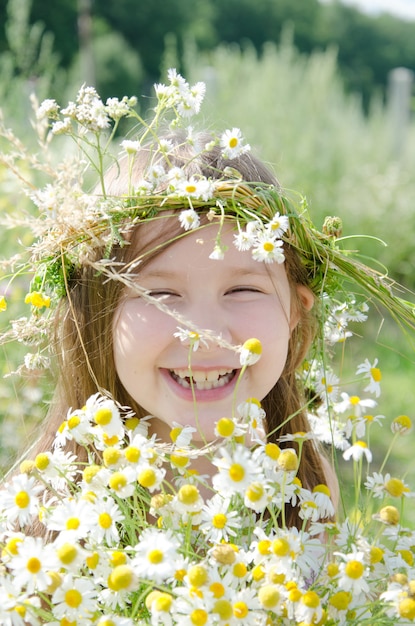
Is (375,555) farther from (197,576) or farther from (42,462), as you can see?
(42,462)

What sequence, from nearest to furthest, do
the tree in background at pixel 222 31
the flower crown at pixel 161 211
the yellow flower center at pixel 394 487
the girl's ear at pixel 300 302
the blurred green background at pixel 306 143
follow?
1. the yellow flower center at pixel 394 487
2. the flower crown at pixel 161 211
3. the girl's ear at pixel 300 302
4. the blurred green background at pixel 306 143
5. the tree in background at pixel 222 31

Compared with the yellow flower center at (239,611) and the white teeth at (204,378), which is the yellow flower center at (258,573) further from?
the white teeth at (204,378)

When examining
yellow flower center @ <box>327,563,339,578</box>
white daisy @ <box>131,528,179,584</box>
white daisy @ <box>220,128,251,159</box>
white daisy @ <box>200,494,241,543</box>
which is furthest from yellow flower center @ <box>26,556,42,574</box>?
white daisy @ <box>220,128,251,159</box>

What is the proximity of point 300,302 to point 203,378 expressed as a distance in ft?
1.03

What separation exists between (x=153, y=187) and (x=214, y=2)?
48.7m

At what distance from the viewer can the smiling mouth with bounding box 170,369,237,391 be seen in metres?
1.37

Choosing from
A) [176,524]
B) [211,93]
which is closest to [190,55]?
[211,93]

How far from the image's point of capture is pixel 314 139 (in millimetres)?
6555

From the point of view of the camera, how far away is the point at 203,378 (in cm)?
138

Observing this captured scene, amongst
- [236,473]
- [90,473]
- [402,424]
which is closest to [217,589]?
[236,473]

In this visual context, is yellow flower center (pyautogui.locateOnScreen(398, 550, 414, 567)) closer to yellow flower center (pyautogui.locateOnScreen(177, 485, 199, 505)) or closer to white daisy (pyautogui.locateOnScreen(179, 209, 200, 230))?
yellow flower center (pyautogui.locateOnScreen(177, 485, 199, 505))

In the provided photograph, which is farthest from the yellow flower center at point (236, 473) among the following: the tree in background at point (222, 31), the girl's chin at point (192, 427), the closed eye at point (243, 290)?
the tree in background at point (222, 31)

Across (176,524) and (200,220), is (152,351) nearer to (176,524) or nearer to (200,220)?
(200,220)

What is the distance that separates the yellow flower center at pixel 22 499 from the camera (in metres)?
0.98
